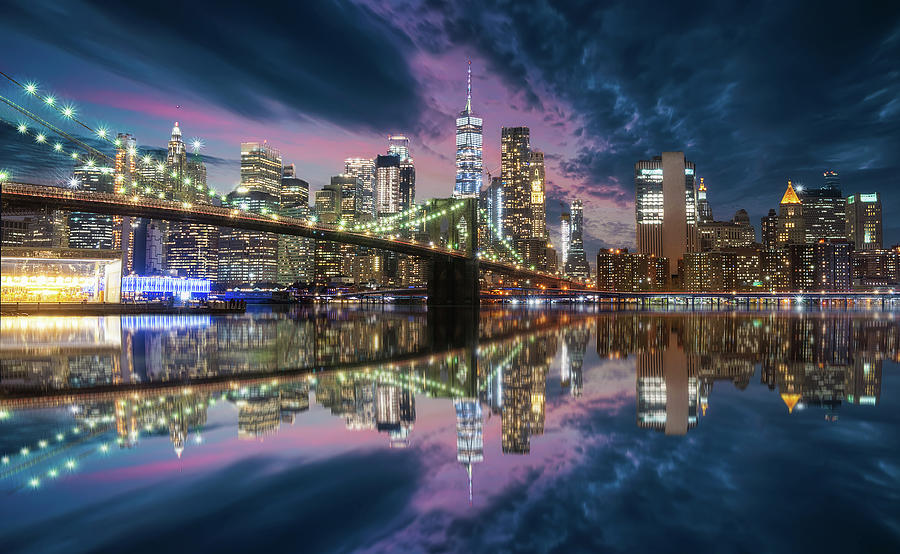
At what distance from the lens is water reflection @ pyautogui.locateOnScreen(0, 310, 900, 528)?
708 centimetres

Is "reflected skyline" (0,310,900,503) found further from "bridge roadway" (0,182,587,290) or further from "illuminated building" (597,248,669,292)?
"illuminated building" (597,248,669,292)

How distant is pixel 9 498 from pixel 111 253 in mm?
63315

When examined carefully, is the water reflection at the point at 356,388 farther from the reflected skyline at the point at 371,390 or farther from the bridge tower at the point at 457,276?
the bridge tower at the point at 457,276

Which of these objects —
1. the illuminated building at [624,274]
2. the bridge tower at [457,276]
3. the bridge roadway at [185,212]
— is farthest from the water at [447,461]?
A: the illuminated building at [624,274]

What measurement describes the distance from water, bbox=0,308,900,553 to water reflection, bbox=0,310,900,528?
70mm

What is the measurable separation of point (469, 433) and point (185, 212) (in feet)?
178

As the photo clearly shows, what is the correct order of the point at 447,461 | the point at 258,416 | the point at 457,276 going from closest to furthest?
the point at 447,461
the point at 258,416
the point at 457,276

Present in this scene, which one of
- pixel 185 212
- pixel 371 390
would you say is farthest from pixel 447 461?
pixel 185 212

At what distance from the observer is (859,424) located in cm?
780

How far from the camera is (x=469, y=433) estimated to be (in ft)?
24.4

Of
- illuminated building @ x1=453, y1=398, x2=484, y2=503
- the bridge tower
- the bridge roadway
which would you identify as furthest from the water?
the bridge tower

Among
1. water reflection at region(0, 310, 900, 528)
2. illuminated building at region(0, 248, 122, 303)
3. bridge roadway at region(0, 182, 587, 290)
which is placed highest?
bridge roadway at region(0, 182, 587, 290)

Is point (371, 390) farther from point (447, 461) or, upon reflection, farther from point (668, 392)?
point (668, 392)

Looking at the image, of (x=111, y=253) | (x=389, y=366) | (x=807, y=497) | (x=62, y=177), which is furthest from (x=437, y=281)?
(x=807, y=497)
